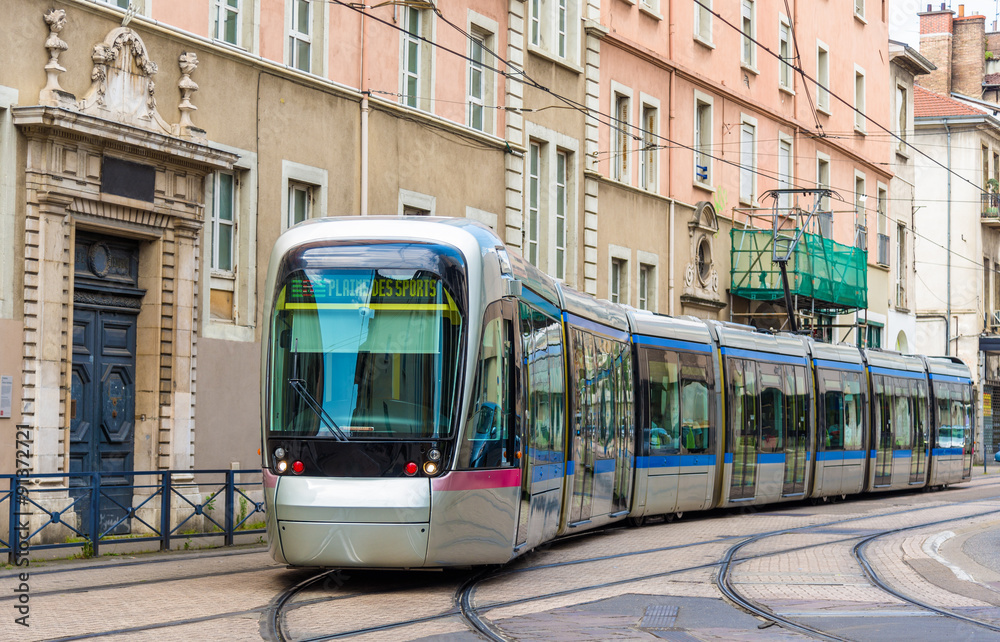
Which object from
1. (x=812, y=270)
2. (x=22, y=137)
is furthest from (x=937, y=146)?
(x=22, y=137)

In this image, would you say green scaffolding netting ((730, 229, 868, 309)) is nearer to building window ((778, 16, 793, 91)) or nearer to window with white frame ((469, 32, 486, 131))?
building window ((778, 16, 793, 91))

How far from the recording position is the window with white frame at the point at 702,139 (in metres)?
33.8

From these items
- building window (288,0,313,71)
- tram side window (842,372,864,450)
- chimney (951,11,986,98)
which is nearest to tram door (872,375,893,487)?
tram side window (842,372,864,450)

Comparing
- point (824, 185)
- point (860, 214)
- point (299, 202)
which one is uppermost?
point (824, 185)

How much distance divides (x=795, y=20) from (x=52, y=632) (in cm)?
3307

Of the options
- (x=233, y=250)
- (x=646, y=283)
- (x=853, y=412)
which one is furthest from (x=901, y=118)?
(x=233, y=250)

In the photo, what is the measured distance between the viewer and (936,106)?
5666 centimetres

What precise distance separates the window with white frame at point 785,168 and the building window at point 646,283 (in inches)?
282

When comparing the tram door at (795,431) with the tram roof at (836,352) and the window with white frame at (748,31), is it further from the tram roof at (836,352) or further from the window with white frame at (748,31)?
the window with white frame at (748,31)

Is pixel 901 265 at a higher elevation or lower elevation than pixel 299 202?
higher

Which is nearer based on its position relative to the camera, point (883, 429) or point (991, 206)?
point (883, 429)

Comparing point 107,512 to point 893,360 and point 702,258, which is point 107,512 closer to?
point 893,360

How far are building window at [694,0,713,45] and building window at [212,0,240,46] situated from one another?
1625 centimetres

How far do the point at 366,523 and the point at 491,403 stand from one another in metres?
→ 1.45
